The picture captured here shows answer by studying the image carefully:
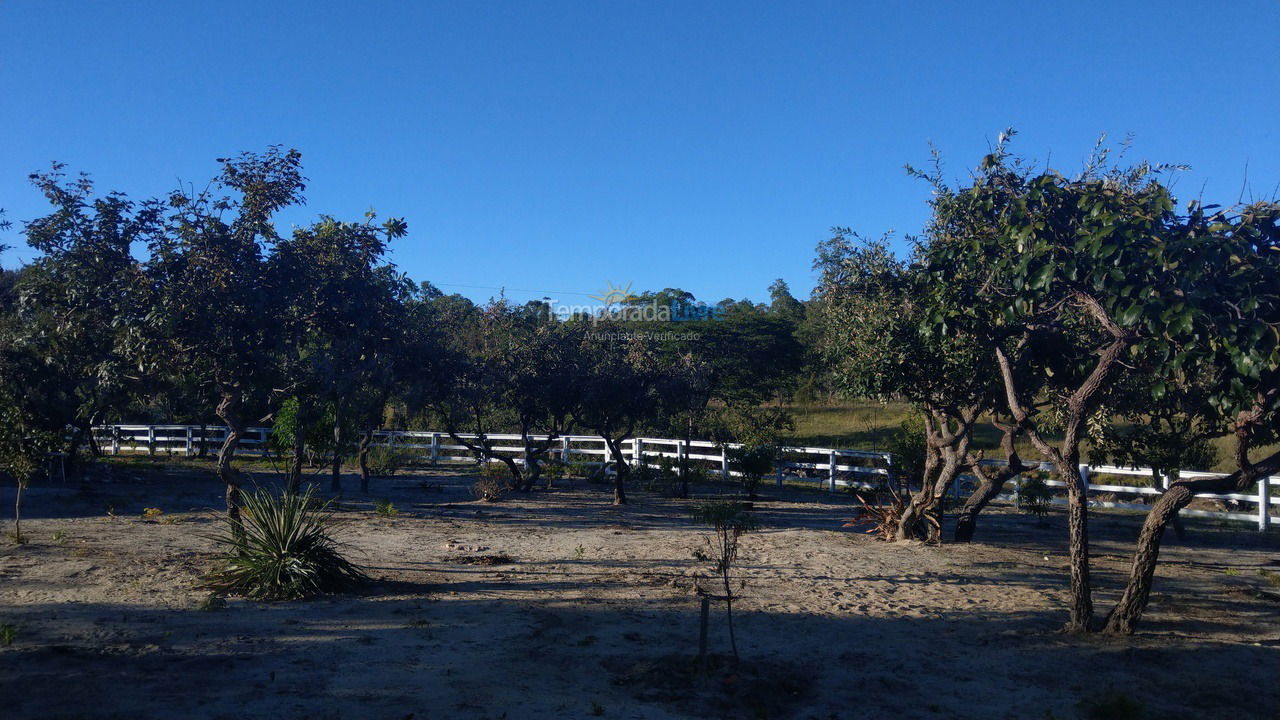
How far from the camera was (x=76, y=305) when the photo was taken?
32.7 ft

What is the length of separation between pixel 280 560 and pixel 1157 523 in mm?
8808

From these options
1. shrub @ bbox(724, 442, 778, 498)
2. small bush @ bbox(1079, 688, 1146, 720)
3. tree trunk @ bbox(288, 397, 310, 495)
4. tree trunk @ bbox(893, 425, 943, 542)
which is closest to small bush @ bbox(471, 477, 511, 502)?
tree trunk @ bbox(288, 397, 310, 495)

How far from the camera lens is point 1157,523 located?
7297 mm

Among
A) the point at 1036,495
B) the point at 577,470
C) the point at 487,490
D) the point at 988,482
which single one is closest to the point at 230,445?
the point at 487,490

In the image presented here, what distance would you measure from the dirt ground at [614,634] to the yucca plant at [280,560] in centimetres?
29

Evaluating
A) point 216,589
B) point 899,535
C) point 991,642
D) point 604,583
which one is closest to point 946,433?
point 899,535

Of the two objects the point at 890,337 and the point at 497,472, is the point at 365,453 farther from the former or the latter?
the point at 890,337

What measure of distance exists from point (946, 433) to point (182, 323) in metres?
11.2

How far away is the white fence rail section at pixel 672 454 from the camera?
17.6m

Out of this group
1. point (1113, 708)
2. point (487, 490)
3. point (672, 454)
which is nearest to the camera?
point (1113, 708)

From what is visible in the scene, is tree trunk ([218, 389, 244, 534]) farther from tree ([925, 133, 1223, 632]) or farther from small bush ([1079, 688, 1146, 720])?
small bush ([1079, 688, 1146, 720])

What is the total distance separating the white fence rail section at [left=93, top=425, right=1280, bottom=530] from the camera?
57.6ft

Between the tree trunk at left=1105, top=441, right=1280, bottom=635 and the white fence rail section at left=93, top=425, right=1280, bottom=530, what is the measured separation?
10.1m

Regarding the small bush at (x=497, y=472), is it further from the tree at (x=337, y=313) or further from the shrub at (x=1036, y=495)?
the shrub at (x=1036, y=495)
